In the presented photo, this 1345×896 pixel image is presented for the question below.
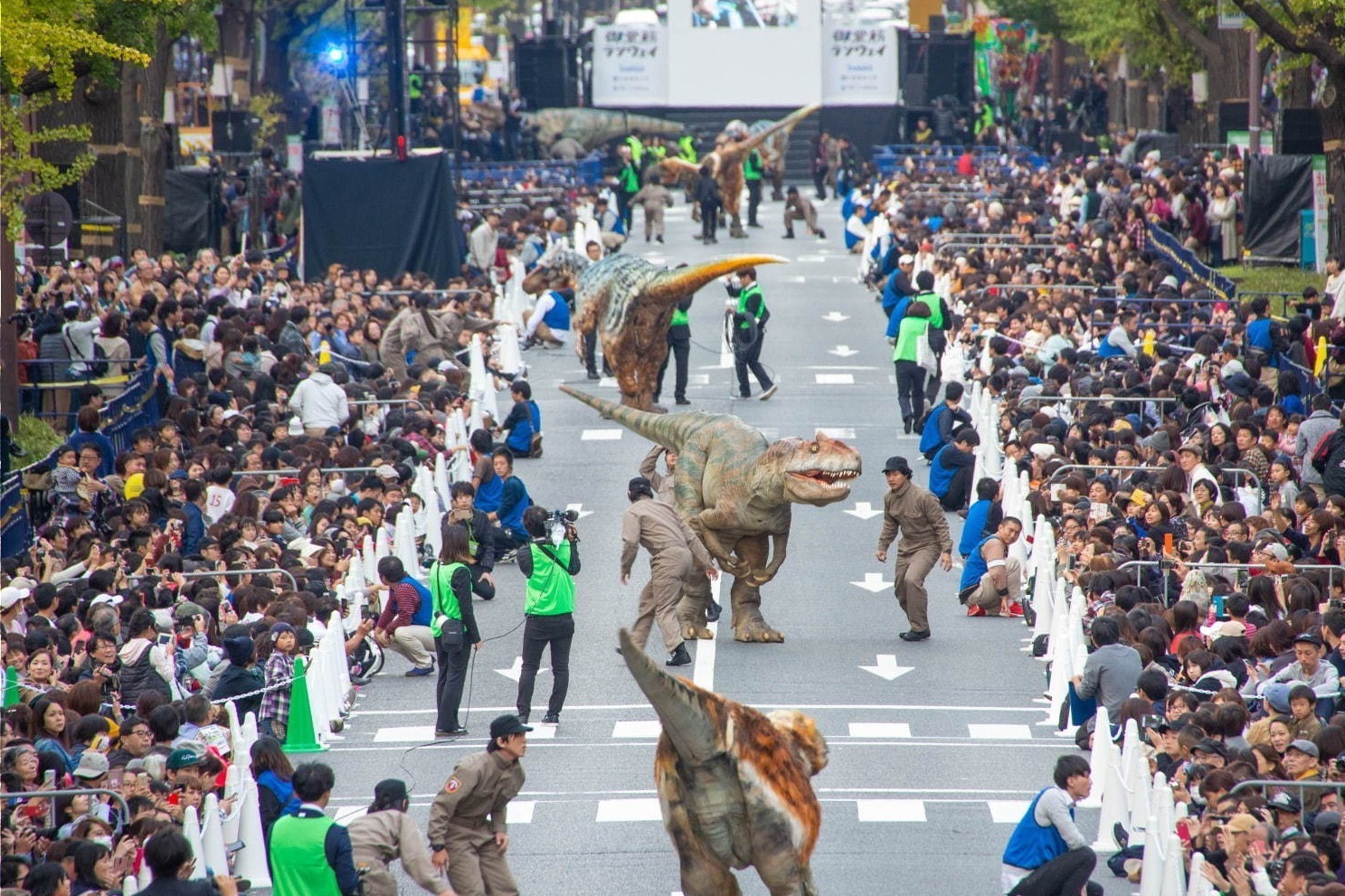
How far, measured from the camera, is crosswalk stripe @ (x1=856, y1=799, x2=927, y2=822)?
14703mm

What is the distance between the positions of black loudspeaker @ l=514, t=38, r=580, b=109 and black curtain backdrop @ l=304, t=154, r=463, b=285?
28199mm

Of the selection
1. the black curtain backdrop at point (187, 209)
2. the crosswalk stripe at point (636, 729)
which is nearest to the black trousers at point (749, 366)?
the crosswalk stripe at point (636, 729)

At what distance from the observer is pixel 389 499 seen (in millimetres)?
21172

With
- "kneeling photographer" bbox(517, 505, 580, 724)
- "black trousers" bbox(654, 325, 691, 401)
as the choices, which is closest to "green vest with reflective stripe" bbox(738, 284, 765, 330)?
"black trousers" bbox(654, 325, 691, 401)

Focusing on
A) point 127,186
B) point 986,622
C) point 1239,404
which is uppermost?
point 127,186

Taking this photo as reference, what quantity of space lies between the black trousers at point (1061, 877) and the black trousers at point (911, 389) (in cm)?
1430

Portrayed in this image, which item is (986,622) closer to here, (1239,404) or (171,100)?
(1239,404)

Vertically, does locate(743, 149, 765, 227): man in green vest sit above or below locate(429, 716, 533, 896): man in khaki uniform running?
above

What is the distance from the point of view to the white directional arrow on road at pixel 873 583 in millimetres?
21156

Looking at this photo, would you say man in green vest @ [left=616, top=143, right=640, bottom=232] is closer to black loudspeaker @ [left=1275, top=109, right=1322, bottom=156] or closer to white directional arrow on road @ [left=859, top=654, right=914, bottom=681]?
black loudspeaker @ [left=1275, top=109, right=1322, bottom=156]

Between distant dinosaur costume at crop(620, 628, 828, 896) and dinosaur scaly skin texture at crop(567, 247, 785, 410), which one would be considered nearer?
distant dinosaur costume at crop(620, 628, 828, 896)

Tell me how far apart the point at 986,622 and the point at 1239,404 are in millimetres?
4118

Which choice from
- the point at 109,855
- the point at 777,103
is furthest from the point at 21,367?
the point at 777,103

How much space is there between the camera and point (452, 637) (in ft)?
53.3
